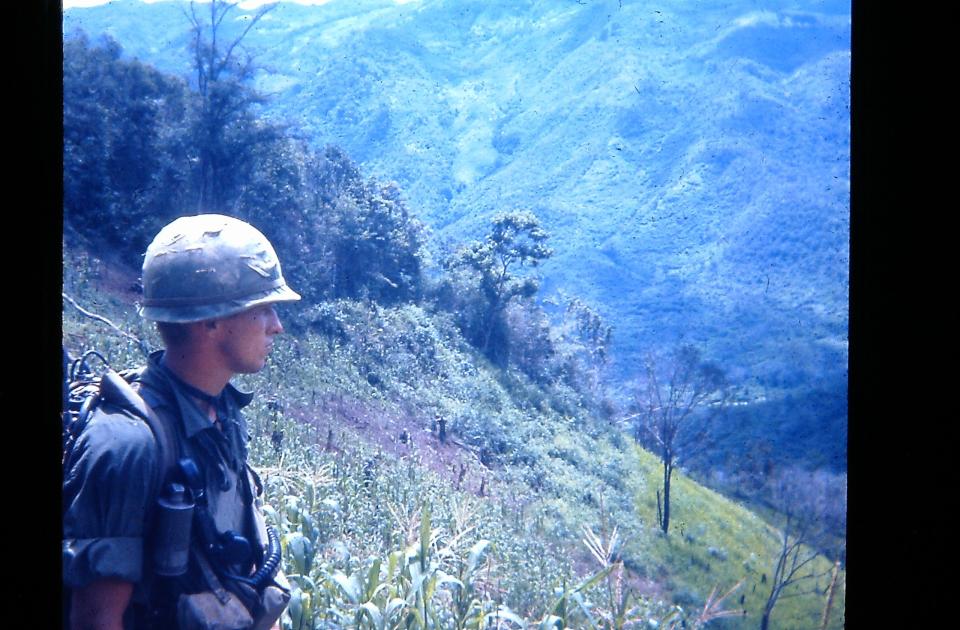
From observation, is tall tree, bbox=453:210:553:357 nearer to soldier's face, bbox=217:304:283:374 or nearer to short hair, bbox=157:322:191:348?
soldier's face, bbox=217:304:283:374

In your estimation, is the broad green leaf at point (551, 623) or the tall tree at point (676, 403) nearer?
the broad green leaf at point (551, 623)

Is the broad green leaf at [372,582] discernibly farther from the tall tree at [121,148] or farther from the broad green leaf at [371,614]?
the tall tree at [121,148]


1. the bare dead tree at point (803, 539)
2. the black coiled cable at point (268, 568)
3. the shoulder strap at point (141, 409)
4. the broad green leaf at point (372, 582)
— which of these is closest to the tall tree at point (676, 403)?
the bare dead tree at point (803, 539)

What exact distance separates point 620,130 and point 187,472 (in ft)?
7.37

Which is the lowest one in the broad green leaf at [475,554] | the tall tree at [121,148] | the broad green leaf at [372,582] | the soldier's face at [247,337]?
the broad green leaf at [372,582]

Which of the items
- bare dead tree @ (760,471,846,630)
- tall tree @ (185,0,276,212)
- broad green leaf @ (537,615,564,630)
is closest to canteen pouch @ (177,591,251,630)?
broad green leaf @ (537,615,564,630)

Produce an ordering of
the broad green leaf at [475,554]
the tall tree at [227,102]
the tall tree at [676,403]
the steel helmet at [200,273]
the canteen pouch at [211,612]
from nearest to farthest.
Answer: the canteen pouch at [211,612]
the steel helmet at [200,273]
the broad green leaf at [475,554]
the tall tree at [676,403]
the tall tree at [227,102]

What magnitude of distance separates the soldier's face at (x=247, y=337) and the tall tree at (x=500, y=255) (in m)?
1.06

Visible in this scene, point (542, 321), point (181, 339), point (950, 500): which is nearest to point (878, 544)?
point (950, 500)

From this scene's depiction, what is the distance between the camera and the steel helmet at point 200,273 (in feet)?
7.48

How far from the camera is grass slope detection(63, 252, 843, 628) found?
298 centimetres

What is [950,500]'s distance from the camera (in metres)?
1.82

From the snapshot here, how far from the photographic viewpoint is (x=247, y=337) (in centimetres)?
238

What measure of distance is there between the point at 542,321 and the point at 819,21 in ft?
5.10
